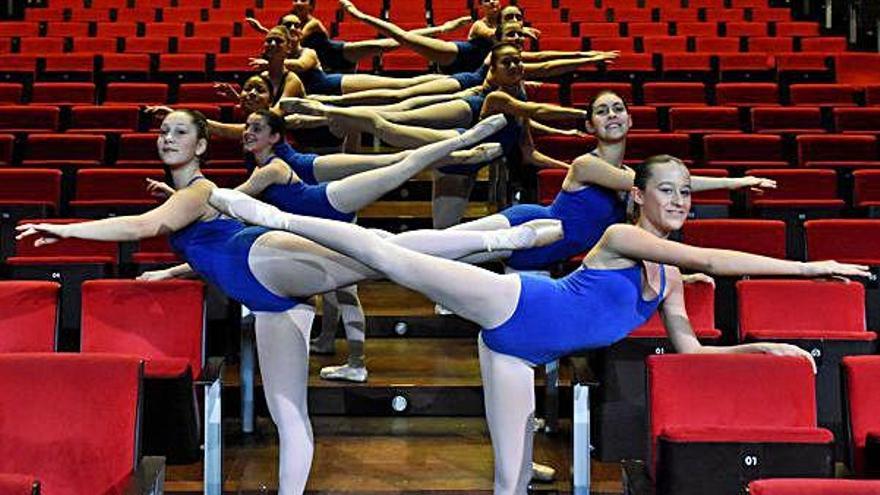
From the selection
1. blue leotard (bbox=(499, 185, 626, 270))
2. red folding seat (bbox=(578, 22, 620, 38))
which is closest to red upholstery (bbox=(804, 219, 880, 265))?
blue leotard (bbox=(499, 185, 626, 270))

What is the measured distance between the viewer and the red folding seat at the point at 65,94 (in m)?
6.35

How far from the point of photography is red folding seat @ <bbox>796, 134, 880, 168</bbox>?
5125 millimetres

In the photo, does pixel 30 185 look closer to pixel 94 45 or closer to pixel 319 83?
pixel 319 83

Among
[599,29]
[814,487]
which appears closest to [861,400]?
[814,487]

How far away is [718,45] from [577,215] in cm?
511

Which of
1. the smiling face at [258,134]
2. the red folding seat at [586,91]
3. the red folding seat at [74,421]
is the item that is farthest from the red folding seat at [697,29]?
the red folding seat at [74,421]

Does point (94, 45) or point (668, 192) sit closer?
point (668, 192)

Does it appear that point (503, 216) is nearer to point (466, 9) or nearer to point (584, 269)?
point (584, 269)

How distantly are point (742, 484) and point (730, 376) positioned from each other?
0.24 metres

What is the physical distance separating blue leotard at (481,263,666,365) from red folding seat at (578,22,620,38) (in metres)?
5.98

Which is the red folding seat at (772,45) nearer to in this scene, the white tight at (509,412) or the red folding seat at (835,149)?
the red folding seat at (835,149)

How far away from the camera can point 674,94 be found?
627cm

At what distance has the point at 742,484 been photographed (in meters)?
2.23

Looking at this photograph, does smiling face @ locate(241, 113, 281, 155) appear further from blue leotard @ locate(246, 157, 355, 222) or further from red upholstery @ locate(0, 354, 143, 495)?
red upholstery @ locate(0, 354, 143, 495)
